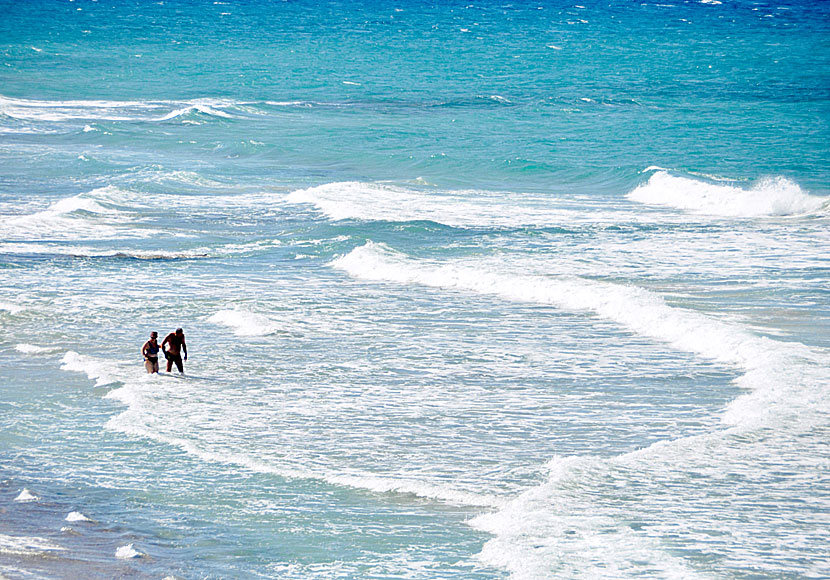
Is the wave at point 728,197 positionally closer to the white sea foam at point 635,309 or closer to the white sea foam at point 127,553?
the white sea foam at point 635,309

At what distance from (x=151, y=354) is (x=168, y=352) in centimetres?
32

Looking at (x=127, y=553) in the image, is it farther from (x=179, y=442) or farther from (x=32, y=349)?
(x=32, y=349)

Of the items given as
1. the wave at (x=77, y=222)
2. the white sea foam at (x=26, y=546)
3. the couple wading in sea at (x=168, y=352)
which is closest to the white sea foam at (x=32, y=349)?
the couple wading in sea at (x=168, y=352)

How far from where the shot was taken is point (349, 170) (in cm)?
4219

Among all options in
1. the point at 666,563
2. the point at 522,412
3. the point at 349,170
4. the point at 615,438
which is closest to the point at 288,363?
the point at 522,412

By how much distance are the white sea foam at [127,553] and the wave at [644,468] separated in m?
3.36

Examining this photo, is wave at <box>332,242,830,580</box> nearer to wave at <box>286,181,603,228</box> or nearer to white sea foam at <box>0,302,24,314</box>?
wave at <box>286,181,603,228</box>

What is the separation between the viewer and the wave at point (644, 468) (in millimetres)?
10562

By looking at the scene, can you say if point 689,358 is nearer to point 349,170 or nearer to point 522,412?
point 522,412

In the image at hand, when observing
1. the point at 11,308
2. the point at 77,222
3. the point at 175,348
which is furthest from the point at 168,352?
the point at 77,222

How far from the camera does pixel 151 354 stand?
16.5 m

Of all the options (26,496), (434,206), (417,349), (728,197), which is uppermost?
(434,206)

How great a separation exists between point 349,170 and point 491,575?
32.9 metres

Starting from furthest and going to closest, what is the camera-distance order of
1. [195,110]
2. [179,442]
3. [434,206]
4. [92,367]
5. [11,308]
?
[195,110]
[434,206]
[11,308]
[92,367]
[179,442]
